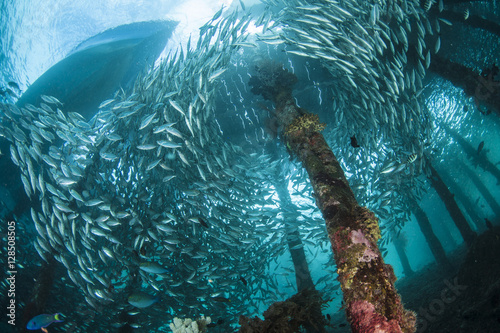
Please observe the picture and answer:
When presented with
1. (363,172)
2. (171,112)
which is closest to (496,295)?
(363,172)

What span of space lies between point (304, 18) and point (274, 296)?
10212mm

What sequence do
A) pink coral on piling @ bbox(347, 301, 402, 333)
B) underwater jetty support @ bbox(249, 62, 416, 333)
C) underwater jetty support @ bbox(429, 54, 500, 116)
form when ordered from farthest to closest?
underwater jetty support @ bbox(429, 54, 500, 116) < underwater jetty support @ bbox(249, 62, 416, 333) < pink coral on piling @ bbox(347, 301, 402, 333)

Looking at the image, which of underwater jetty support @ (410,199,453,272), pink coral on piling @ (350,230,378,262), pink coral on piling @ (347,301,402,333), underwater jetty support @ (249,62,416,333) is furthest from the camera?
underwater jetty support @ (410,199,453,272)

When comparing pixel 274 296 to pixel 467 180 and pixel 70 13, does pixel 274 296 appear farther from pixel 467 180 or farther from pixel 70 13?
pixel 467 180

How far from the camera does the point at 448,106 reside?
15.8 m

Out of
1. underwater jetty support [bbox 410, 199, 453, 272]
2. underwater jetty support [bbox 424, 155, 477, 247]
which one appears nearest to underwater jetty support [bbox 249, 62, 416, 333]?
underwater jetty support [bbox 424, 155, 477, 247]

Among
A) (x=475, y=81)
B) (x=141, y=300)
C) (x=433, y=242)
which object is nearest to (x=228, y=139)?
(x=141, y=300)

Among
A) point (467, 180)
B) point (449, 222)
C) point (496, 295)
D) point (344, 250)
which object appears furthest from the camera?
point (449, 222)

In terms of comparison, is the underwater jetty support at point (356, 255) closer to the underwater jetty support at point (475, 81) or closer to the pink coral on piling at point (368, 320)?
the pink coral on piling at point (368, 320)

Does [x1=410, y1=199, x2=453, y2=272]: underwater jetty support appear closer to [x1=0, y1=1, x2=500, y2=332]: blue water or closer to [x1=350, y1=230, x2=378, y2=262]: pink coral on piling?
[x1=0, y1=1, x2=500, y2=332]: blue water

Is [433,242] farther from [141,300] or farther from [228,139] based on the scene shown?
[141,300]

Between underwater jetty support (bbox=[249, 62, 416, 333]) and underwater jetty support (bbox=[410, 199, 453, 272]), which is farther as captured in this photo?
underwater jetty support (bbox=[410, 199, 453, 272])

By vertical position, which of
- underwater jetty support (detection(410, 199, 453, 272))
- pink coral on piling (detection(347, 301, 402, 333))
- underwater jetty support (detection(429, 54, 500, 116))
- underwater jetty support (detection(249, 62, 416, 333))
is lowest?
pink coral on piling (detection(347, 301, 402, 333))

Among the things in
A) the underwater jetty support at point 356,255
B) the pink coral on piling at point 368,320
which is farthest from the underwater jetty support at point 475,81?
the pink coral on piling at point 368,320
